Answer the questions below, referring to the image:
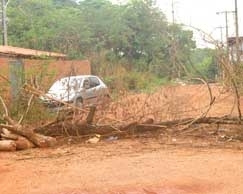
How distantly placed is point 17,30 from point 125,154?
28860 mm

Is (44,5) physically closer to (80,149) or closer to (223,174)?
(80,149)

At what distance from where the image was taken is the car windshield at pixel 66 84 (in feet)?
43.3

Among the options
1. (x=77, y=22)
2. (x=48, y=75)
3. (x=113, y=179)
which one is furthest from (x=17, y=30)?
(x=113, y=179)

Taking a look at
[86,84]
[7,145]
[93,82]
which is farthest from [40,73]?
[93,82]

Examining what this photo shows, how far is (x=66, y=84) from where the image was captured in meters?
13.2

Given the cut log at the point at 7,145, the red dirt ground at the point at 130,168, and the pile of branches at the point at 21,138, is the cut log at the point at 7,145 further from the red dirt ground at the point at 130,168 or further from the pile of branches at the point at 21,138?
the red dirt ground at the point at 130,168

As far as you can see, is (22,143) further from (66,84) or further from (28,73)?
(28,73)

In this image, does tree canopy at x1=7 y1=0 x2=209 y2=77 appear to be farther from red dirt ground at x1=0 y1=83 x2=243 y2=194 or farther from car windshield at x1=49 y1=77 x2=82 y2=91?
red dirt ground at x1=0 y1=83 x2=243 y2=194

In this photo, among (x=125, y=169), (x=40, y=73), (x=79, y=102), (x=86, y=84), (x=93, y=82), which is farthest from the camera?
(x=93, y=82)

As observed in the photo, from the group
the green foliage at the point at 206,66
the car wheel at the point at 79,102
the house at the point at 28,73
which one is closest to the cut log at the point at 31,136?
the car wheel at the point at 79,102

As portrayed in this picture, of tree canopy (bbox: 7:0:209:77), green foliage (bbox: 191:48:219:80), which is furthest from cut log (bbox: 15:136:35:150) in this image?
tree canopy (bbox: 7:0:209:77)

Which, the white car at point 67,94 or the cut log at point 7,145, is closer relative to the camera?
the cut log at point 7,145

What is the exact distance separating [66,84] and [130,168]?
5.27 meters

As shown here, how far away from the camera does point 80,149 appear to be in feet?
35.9
